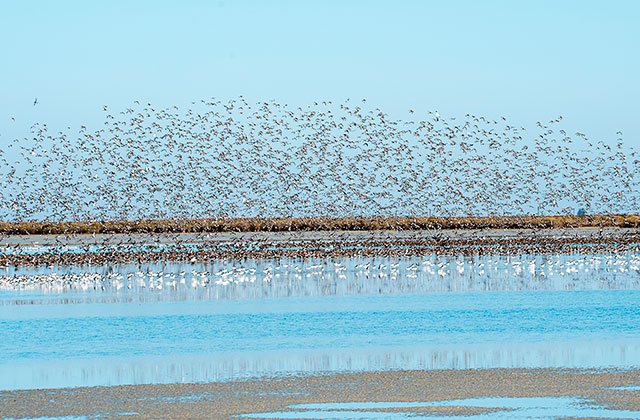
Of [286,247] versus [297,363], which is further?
[286,247]

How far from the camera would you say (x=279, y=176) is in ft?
179

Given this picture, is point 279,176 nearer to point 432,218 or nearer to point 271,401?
point 432,218

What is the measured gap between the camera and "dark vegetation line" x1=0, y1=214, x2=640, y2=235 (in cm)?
6341

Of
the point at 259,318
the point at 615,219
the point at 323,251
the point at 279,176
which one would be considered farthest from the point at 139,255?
Result: the point at 615,219

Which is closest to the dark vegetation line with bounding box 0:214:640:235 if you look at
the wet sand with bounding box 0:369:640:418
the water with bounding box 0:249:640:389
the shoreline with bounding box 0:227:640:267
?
the shoreline with bounding box 0:227:640:267

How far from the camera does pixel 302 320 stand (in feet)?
71.6

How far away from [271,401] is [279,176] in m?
42.1

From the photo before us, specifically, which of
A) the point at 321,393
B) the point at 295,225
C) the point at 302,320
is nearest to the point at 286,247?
the point at 295,225

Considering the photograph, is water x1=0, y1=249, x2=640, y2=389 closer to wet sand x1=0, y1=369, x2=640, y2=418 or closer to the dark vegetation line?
wet sand x1=0, y1=369, x2=640, y2=418

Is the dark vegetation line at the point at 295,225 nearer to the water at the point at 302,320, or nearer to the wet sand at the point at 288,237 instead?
the wet sand at the point at 288,237

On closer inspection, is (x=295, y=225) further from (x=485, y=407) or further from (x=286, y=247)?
(x=485, y=407)

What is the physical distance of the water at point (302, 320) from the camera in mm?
15859

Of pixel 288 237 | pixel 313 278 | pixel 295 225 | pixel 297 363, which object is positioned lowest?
pixel 295 225

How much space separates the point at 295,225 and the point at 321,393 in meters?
54.5
